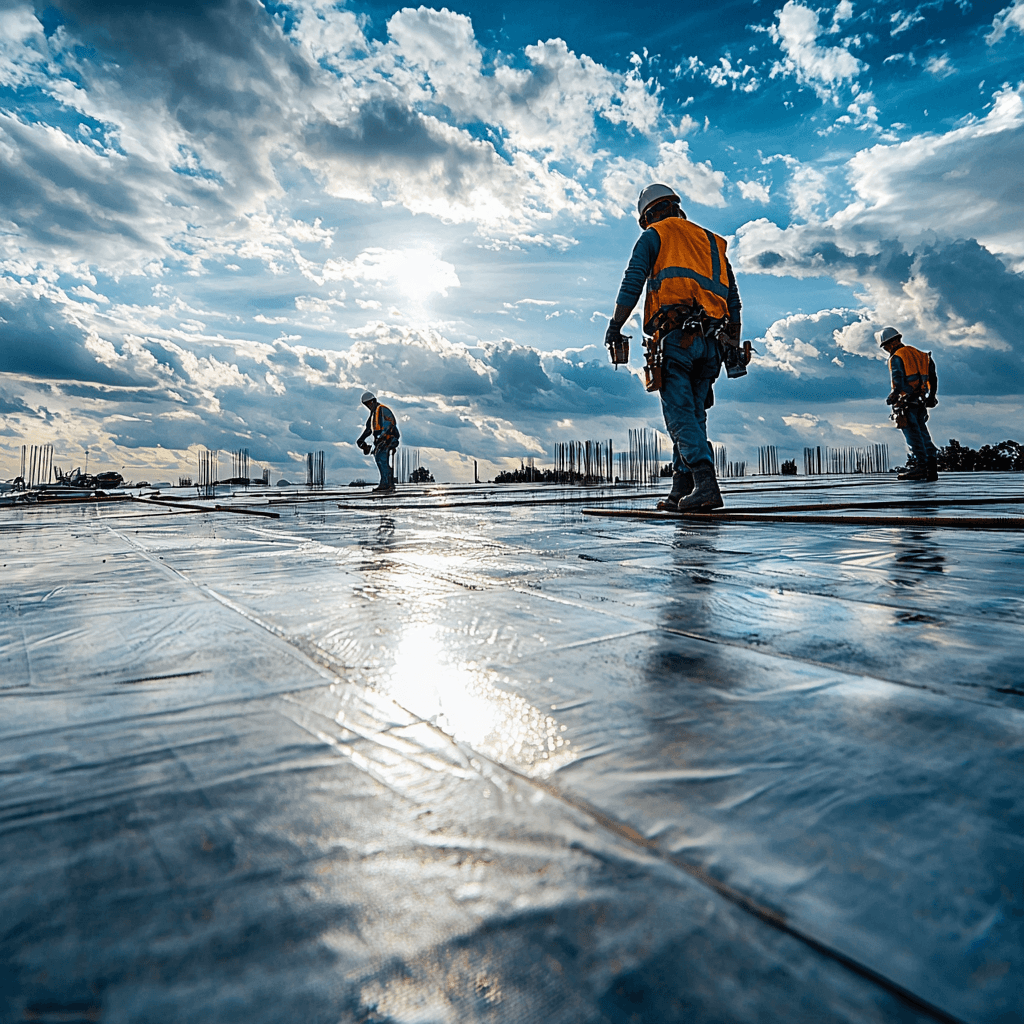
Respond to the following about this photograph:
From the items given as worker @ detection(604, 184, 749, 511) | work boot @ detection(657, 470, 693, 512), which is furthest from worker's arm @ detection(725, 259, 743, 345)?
work boot @ detection(657, 470, 693, 512)

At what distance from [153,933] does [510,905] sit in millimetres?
331

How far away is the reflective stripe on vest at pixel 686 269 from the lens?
536 cm

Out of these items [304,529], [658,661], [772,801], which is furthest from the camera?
[304,529]

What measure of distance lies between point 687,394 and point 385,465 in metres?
9.49

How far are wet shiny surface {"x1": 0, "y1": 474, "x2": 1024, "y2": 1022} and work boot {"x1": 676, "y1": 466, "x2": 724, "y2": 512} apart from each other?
358 centimetres

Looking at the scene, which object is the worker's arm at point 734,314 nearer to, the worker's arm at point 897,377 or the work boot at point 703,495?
the work boot at point 703,495

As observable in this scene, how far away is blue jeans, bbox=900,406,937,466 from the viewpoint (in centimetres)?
1002

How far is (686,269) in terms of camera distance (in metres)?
5.37

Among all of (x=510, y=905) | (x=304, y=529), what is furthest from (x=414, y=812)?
(x=304, y=529)

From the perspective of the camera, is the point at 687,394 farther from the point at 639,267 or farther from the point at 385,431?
the point at 385,431

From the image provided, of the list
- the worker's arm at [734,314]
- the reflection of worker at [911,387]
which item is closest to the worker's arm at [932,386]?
the reflection of worker at [911,387]

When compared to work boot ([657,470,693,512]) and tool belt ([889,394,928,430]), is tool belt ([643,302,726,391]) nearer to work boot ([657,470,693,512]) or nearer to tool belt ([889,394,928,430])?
work boot ([657,470,693,512])

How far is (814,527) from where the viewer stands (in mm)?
4133

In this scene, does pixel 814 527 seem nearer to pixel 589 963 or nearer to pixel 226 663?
pixel 226 663
